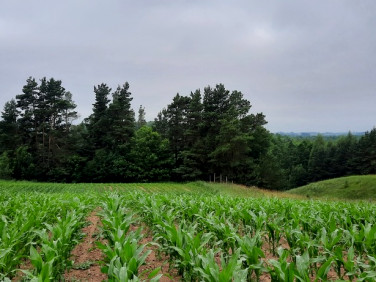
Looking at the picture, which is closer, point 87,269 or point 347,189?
point 87,269

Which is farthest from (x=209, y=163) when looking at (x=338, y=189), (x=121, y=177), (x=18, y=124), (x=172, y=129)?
(x=18, y=124)

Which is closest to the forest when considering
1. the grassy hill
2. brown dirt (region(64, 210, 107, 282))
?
the grassy hill

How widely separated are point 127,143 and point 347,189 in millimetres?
33618

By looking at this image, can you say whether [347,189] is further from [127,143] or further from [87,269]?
[87,269]

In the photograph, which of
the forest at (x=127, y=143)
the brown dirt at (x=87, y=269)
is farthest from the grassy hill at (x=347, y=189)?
the brown dirt at (x=87, y=269)

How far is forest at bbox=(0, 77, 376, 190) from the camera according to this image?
42688 millimetres

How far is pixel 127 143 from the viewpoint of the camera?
45.8m

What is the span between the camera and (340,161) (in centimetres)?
6394

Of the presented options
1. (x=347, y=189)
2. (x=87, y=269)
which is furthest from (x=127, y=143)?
(x=87, y=269)

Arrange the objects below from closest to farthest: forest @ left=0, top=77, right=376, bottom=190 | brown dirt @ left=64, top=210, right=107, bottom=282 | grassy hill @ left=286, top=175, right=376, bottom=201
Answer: brown dirt @ left=64, top=210, right=107, bottom=282 < grassy hill @ left=286, top=175, right=376, bottom=201 < forest @ left=0, top=77, right=376, bottom=190

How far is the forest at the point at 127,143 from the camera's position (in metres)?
42.7

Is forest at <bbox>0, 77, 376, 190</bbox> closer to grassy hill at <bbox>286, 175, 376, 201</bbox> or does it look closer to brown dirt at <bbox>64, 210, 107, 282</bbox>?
grassy hill at <bbox>286, 175, 376, 201</bbox>

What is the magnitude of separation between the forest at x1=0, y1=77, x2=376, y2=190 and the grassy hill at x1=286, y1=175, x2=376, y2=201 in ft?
20.9

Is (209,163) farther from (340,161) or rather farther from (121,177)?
(340,161)
